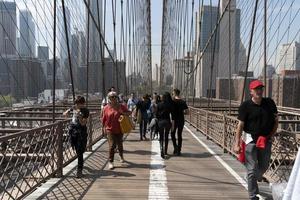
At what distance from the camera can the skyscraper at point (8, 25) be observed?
576 inches

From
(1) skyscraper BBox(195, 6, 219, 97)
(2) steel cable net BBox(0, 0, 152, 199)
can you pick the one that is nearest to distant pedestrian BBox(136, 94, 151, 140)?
(2) steel cable net BBox(0, 0, 152, 199)

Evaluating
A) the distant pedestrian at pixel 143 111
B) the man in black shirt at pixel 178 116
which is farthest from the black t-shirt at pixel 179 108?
the distant pedestrian at pixel 143 111

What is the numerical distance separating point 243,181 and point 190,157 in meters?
2.50

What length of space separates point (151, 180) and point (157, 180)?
8 centimetres

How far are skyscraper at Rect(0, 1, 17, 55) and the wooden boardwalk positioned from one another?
731 cm

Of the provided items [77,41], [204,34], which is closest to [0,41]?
[77,41]

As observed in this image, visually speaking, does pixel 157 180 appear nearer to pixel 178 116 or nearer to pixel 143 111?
pixel 178 116

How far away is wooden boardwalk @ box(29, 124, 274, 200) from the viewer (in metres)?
5.42

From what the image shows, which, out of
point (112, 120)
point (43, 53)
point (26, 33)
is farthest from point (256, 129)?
point (43, 53)

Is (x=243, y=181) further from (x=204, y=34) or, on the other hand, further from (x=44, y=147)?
(x=204, y=34)

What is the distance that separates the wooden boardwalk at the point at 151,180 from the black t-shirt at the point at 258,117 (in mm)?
1009

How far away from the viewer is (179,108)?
8.90 meters

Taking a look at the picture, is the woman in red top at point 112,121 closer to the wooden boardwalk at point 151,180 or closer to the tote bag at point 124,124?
the tote bag at point 124,124

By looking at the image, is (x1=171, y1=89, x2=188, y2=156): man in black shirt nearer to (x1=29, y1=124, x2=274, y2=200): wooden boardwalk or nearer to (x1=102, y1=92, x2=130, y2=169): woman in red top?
(x1=29, y1=124, x2=274, y2=200): wooden boardwalk
